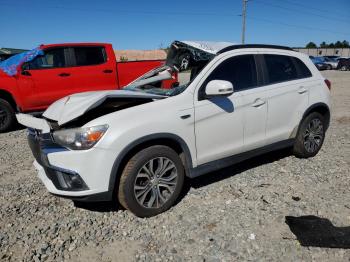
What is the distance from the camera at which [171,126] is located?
3.26m

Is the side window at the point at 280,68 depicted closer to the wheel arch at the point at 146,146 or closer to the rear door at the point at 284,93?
the rear door at the point at 284,93

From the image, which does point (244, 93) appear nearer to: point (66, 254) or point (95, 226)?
point (95, 226)

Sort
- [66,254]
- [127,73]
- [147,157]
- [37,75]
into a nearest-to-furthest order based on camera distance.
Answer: [66,254] < [147,157] < [37,75] < [127,73]

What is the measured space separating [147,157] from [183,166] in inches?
21.8

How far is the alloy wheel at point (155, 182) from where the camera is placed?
127 inches

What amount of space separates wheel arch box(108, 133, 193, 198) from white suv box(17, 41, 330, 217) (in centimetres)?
1

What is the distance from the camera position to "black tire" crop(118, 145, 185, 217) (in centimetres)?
310

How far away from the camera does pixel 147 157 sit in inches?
124

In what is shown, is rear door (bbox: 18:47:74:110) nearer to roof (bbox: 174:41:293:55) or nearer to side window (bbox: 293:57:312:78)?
roof (bbox: 174:41:293:55)

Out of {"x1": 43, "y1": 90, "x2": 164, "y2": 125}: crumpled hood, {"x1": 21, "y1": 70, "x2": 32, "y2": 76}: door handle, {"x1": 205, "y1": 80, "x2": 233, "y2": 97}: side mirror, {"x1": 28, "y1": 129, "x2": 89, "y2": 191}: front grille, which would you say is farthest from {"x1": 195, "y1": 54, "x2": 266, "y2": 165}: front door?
{"x1": 21, "y1": 70, "x2": 32, "y2": 76}: door handle

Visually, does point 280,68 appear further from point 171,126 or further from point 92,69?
point 92,69

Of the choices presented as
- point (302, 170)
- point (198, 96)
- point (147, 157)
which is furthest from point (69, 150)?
point (302, 170)

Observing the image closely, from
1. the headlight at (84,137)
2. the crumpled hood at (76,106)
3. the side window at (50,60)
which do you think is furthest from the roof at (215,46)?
the side window at (50,60)

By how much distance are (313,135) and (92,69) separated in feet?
16.8
